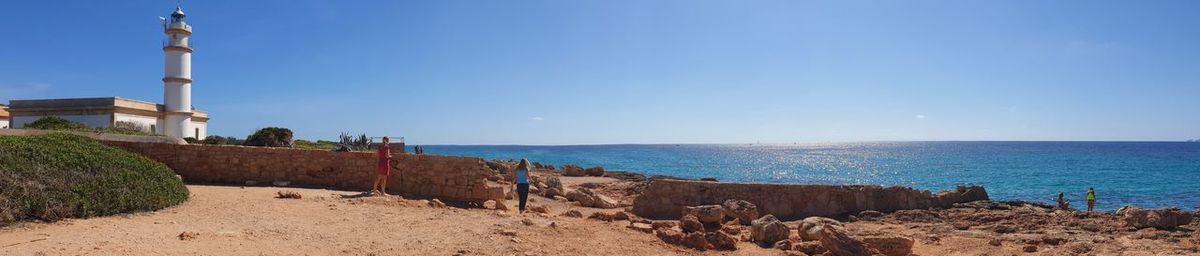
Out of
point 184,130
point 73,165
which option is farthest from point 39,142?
point 184,130

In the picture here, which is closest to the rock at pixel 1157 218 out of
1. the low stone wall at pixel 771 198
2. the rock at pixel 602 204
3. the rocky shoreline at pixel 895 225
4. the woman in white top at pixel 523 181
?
the rocky shoreline at pixel 895 225

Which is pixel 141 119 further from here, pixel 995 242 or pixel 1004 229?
pixel 995 242

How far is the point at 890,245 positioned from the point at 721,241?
88.4 inches

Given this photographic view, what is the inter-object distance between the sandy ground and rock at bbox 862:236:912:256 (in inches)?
52.4

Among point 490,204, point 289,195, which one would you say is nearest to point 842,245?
point 490,204

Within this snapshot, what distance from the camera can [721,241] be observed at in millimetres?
9977

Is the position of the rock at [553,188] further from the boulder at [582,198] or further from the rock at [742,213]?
the rock at [742,213]

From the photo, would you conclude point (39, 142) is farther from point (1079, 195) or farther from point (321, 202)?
point (1079, 195)

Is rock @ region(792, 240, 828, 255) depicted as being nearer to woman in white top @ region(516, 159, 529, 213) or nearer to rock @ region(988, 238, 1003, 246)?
rock @ region(988, 238, 1003, 246)

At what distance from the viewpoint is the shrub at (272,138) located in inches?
1151

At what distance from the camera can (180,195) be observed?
1032 cm

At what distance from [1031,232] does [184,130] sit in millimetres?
39189

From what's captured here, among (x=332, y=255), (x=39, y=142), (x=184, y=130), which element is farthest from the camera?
(x=184, y=130)

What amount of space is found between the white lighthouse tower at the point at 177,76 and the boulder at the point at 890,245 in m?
36.8
